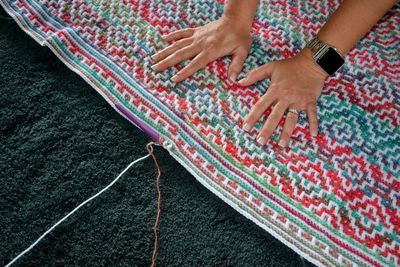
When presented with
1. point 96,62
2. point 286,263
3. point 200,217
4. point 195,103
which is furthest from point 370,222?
point 96,62

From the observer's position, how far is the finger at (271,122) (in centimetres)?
81

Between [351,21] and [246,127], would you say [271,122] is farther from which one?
[351,21]

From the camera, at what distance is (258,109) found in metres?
0.83

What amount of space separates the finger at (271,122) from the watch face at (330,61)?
13 centimetres

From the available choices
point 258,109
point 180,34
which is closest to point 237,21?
point 180,34

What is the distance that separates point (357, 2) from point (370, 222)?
1.48ft

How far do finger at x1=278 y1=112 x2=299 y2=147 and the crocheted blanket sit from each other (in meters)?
0.02

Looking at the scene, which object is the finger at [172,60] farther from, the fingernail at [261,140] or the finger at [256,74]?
the fingernail at [261,140]

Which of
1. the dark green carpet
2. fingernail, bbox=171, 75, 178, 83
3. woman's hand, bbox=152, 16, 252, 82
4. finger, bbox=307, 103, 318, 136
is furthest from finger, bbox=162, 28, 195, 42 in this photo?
finger, bbox=307, 103, 318, 136

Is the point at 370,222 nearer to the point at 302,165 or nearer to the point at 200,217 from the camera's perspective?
the point at 302,165

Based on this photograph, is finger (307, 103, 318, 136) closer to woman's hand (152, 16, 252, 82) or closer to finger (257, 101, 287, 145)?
finger (257, 101, 287, 145)

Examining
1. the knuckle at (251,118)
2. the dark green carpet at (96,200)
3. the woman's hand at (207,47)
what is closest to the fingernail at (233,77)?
the woman's hand at (207,47)

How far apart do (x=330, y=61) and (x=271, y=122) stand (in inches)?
7.7

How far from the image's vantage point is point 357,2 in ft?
2.70
